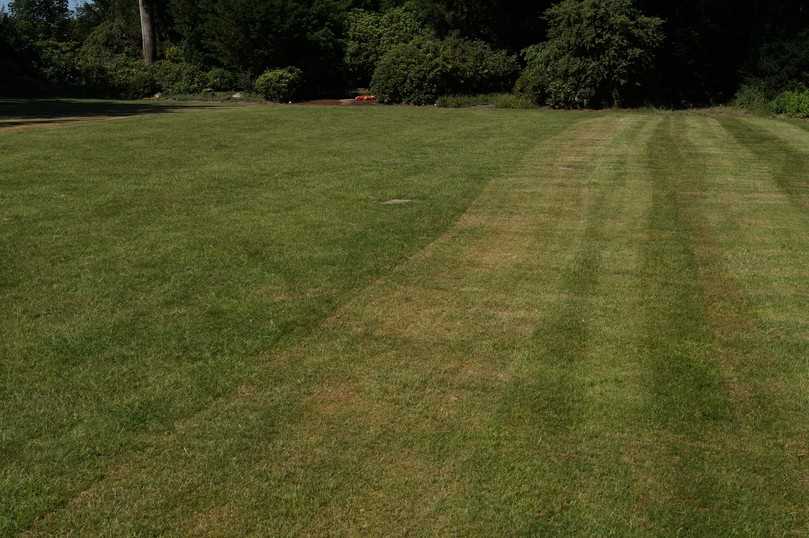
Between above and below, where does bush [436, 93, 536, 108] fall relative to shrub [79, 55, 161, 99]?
below

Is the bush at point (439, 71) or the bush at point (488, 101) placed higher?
the bush at point (439, 71)

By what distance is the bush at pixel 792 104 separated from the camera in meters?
29.2

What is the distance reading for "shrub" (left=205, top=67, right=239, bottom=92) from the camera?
42.9 m

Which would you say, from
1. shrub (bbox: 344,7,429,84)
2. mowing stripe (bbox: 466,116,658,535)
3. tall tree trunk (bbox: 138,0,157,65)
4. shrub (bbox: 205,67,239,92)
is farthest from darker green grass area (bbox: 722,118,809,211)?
tall tree trunk (bbox: 138,0,157,65)

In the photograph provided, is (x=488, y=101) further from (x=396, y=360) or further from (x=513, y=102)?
(x=396, y=360)

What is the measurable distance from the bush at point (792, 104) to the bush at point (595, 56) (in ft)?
19.8

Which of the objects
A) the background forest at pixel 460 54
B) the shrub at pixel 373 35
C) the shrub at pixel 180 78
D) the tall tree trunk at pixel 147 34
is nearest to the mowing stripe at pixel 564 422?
the background forest at pixel 460 54

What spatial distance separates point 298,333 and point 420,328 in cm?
92

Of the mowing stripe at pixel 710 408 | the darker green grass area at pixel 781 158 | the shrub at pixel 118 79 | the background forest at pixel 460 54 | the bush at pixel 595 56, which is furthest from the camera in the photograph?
the shrub at pixel 118 79

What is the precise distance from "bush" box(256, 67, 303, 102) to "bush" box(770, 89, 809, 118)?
74.2ft

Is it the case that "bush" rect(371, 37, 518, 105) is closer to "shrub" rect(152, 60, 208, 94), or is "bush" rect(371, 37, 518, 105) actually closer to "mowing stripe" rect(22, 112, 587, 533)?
"shrub" rect(152, 60, 208, 94)

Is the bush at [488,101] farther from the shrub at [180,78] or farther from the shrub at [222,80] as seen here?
the shrub at [180,78]

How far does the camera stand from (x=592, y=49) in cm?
3531

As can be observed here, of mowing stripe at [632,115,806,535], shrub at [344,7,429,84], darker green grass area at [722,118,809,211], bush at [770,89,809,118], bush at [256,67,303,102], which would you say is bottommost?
mowing stripe at [632,115,806,535]
